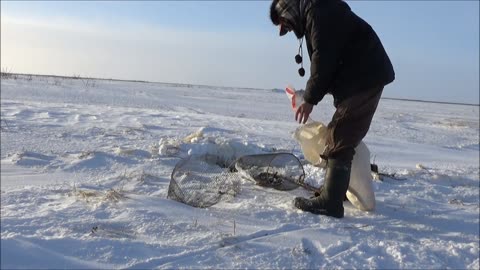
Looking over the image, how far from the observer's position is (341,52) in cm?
287

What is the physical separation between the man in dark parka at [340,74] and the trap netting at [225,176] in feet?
1.78

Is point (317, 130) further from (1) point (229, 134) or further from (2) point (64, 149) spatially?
(1) point (229, 134)

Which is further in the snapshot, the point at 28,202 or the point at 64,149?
the point at 64,149

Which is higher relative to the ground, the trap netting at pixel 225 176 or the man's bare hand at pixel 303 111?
the man's bare hand at pixel 303 111

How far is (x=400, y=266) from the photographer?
2307 mm

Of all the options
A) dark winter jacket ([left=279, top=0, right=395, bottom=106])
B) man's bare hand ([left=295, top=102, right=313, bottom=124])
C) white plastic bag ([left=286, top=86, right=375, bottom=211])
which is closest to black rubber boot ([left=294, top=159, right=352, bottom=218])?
white plastic bag ([left=286, top=86, right=375, bottom=211])

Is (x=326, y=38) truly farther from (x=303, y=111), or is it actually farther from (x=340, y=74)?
(x=303, y=111)

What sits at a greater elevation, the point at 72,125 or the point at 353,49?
the point at 353,49

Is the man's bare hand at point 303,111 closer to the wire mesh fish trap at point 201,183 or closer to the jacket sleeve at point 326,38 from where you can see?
the jacket sleeve at point 326,38

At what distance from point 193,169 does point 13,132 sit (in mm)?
2916

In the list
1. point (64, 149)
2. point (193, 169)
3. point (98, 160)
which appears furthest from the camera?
point (64, 149)

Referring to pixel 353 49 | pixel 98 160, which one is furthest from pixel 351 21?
pixel 98 160

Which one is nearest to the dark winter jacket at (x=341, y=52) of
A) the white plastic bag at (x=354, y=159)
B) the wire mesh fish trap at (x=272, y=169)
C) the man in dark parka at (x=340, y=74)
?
the man in dark parka at (x=340, y=74)

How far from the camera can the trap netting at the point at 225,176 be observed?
304cm
